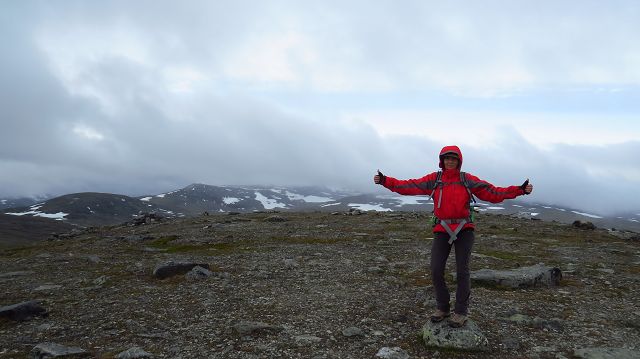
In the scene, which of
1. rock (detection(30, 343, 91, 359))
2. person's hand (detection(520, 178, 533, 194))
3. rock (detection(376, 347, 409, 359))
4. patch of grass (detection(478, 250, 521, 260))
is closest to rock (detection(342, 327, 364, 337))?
rock (detection(376, 347, 409, 359))

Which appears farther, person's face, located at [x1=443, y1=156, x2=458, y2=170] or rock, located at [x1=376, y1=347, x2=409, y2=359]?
person's face, located at [x1=443, y1=156, x2=458, y2=170]

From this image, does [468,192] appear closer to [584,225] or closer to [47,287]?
[47,287]

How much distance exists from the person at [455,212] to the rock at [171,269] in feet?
38.7

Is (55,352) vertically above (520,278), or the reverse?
(520,278)

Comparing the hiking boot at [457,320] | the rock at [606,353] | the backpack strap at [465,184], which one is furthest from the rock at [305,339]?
the rock at [606,353]

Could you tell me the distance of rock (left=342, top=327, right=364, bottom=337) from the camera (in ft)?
38.5

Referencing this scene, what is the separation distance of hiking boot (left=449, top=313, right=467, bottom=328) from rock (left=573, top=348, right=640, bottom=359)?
271cm

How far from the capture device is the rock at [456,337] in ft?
34.6

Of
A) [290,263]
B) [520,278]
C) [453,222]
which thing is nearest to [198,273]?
[290,263]

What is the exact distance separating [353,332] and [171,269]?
10.2m

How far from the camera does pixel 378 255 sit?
23.8 meters

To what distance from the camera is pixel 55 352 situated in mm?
10445

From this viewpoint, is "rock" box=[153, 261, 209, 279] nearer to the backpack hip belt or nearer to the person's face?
the backpack hip belt

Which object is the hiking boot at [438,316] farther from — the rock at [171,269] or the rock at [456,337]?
the rock at [171,269]
